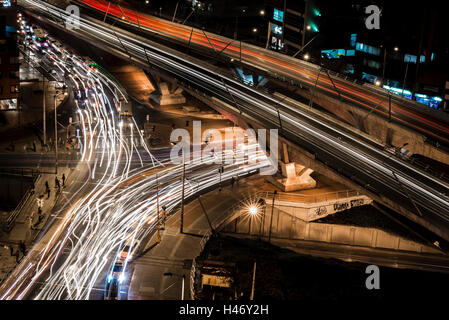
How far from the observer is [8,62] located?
170 ft

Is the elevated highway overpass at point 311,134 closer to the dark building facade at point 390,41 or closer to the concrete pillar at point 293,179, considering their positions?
the concrete pillar at point 293,179

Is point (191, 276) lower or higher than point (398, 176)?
lower

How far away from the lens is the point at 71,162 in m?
43.4

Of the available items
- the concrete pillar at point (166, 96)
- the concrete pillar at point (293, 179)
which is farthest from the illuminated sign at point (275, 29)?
the concrete pillar at point (293, 179)

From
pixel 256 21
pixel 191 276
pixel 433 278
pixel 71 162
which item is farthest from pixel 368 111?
pixel 256 21

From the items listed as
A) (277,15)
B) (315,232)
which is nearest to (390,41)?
(277,15)

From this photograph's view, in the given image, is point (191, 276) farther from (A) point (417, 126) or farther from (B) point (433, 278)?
(A) point (417, 126)

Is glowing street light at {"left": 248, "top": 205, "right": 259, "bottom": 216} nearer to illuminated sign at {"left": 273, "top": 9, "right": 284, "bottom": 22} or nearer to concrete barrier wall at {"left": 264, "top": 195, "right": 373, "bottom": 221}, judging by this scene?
concrete barrier wall at {"left": 264, "top": 195, "right": 373, "bottom": 221}

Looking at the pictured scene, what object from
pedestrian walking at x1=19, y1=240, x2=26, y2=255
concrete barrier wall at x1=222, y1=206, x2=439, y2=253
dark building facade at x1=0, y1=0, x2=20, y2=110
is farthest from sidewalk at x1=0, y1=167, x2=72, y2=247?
dark building facade at x1=0, y1=0, x2=20, y2=110

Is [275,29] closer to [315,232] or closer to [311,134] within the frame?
[311,134]

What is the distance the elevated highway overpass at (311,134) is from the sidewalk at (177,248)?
6.02 meters

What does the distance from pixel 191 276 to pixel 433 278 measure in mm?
20701
